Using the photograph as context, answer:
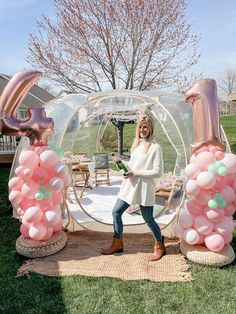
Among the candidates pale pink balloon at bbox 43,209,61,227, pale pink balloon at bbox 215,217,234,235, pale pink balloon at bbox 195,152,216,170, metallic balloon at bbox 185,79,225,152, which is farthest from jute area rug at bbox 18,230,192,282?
metallic balloon at bbox 185,79,225,152

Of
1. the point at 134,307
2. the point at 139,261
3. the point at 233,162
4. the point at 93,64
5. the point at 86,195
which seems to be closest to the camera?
the point at 134,307

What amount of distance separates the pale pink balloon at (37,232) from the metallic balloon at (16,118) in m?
1.18

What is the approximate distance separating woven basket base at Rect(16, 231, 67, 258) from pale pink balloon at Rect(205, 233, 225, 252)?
2.06 m

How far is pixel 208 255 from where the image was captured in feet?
14.0

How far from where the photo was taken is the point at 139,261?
4.48 metres

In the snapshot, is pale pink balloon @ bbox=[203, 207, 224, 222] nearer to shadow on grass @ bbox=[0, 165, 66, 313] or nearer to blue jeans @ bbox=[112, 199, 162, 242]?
blue jeans @ bbox=[112, 199, 162, 242]

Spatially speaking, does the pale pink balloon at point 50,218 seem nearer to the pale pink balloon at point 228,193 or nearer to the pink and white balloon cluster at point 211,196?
the pink and white balloon cluster at point 211,196

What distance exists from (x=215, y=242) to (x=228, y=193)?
64 cm

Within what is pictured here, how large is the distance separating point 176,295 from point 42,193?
212 cm

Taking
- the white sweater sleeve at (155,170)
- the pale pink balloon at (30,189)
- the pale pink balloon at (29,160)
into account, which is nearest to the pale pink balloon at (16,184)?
the pale pink balloon at (30,189)

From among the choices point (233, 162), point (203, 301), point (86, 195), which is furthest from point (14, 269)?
point (86, 195)

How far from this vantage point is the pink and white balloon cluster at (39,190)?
444 cm

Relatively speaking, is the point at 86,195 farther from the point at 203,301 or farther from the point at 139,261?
the point at 203,301

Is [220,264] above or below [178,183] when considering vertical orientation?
below
